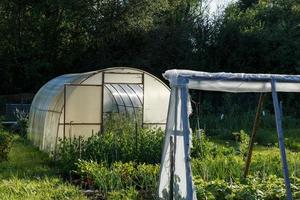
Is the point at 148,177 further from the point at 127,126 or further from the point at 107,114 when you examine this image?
the point at 107,114

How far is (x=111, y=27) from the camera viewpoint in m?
23.0

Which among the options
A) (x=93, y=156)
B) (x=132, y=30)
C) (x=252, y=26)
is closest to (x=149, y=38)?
(x=132, y=30)

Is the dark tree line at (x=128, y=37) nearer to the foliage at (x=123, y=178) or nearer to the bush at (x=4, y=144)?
the bush at (x=4, y=144)

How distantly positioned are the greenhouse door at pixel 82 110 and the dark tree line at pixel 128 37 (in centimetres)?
973

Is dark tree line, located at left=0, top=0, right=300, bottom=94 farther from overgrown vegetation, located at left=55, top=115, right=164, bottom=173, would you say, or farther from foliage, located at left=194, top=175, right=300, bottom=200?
foliage, located at left=194, top=175, right=300, bottom=200

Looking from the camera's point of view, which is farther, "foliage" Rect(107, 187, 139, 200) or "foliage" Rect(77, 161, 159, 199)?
"foliage" Rect(77, 161, 159, 199)

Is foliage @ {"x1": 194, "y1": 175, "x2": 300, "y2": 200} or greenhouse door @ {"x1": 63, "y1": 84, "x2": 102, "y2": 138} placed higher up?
greenhouse door @ {"x1": 63, "y1": 84, "x2": 102, "y2": 138}

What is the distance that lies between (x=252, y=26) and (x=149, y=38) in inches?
172

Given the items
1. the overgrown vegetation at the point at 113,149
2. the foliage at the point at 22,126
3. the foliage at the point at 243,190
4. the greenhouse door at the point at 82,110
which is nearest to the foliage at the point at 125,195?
the foliage at the point at 243,190

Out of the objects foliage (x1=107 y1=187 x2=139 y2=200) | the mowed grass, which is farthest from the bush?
foliage (x1=107 y1=187 x2=139 y2=200)

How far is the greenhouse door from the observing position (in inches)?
468

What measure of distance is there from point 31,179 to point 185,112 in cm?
416

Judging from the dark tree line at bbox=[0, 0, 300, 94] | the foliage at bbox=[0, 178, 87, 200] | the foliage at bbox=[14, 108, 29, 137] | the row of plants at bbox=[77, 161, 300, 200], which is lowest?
the foliage at bbox=[0, 178, 87, 200]

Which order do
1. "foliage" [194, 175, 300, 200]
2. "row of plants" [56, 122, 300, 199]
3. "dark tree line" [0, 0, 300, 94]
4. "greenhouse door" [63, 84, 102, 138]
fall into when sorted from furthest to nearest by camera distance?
"dark tree line" [0, 0, 300, 94] < "greenhouse door" [63, 84, 102, 138] < "row of plants" [56, 122, 300, 199] < "foliage" [194, 175, 300, 200]
